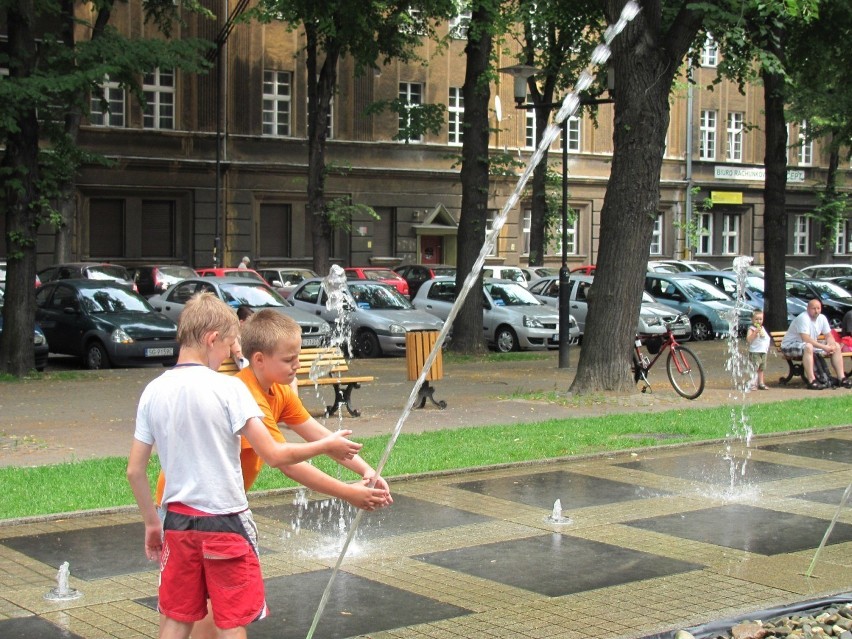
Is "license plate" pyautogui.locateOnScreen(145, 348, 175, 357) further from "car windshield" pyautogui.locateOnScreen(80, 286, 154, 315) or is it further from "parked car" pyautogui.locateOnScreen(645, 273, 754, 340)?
"parked car" pyautogui.locateOnScreen(645, 273, 754, 340)

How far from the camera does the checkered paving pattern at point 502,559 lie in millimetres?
6461

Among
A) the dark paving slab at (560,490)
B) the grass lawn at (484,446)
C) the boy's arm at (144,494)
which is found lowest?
the dark paving slab at (560,490)

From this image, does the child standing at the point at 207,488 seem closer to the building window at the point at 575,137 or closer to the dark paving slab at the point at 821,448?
the dark paving slab at the point at 821,448

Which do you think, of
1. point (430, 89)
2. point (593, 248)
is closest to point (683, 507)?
point (430, 89)

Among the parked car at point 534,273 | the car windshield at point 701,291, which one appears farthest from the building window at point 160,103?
the car windshield at point 701,291

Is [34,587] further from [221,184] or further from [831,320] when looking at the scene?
[221,184]

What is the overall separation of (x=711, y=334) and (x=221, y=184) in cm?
1852

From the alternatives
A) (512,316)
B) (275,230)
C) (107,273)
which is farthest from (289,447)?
(275,230)

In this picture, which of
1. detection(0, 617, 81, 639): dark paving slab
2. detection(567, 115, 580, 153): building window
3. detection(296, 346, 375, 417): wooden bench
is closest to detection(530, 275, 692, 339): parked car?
detection(296, 346, 375, 417): wooden bench

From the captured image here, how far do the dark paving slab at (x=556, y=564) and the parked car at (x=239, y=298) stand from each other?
1575 cm

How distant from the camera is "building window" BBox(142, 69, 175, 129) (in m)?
41.6

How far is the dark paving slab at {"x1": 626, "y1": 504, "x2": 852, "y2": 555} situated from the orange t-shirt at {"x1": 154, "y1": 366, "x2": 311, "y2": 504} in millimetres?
4216

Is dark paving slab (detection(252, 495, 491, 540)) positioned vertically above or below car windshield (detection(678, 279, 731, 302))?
below

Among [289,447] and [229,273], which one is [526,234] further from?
[289,447]
